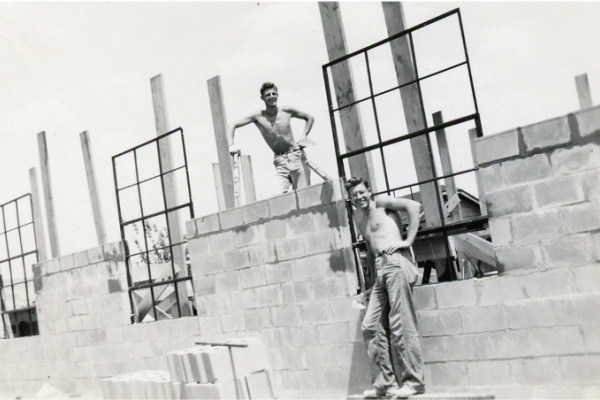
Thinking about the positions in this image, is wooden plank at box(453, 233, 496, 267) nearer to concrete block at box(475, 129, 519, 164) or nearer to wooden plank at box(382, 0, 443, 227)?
wooden plank at box(382, 0, 443, 227)

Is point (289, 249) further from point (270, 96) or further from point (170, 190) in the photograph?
point (170, 190)

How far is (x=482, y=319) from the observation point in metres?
5.57

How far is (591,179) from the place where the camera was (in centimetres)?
501

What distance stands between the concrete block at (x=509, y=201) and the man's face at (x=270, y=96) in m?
2.78

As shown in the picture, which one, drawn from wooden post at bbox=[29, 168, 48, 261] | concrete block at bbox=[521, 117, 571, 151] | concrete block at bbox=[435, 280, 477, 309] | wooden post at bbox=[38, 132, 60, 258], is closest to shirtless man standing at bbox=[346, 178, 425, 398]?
concrete block at bbox=[435, 280, 477, 309]

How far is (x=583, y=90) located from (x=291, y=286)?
607cm

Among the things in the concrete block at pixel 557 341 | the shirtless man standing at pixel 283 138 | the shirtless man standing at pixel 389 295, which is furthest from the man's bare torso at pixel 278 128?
the concrete block at pixel 557 341

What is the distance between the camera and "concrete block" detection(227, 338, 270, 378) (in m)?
6.87

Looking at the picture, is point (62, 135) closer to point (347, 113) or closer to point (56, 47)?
point (56, 47)

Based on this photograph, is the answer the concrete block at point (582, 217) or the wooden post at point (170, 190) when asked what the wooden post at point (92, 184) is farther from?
the concrete block at point (582, 217)

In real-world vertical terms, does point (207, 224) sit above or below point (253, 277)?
above

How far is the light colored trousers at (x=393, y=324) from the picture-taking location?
5.71 m

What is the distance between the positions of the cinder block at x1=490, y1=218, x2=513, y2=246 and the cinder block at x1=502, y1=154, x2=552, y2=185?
330 millimetres

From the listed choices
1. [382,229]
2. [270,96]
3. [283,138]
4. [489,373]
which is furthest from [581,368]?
[270,96]
